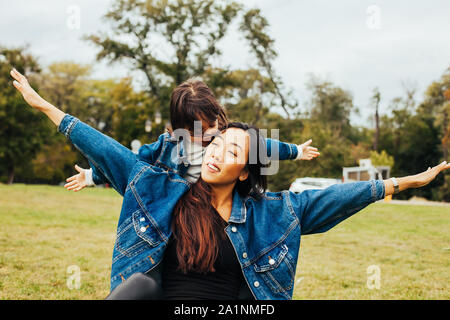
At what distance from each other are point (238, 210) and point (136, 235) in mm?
505

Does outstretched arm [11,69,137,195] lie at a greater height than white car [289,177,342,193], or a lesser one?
lesser

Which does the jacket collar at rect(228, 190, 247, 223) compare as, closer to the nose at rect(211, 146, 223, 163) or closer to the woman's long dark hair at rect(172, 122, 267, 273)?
the woman's long dark hair at rect(172, 122, 267, 273)

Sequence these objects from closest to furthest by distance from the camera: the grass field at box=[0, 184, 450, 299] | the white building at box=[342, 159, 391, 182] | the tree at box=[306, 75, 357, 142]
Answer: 1. the grass field at box=[0, 184, 450, 299]
2. the white building at box=[342, 159, 391, 182]
3. the tree at box=[306, 75, 357, 142]

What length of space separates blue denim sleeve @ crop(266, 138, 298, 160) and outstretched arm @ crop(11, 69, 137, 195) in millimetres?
956

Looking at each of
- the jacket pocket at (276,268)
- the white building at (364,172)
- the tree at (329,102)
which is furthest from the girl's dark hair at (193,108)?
the tree at (329,102)

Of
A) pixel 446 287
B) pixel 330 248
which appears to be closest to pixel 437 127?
pixel 330 248

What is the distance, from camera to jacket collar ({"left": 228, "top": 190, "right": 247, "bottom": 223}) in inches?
83.8

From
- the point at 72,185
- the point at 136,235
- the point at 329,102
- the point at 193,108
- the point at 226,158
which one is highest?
the point at 329,102

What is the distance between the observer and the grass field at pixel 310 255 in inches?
187

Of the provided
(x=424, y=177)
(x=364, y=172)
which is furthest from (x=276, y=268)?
(x=364, y=172)

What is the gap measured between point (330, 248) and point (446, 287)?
2946 mm

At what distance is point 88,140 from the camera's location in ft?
6.74

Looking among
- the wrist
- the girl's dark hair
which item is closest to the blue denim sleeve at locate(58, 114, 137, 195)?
the girl's dark hair

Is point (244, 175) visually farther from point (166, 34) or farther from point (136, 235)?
point (166, 34)
